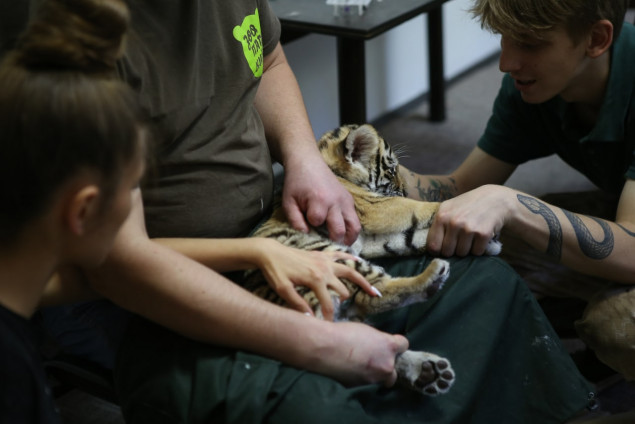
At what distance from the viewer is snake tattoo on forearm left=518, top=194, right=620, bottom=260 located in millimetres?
1450

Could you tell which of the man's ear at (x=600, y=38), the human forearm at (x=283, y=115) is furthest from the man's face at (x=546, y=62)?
the human forearm at (x=283, y=115)

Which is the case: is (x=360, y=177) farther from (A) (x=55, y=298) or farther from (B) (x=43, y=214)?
(B) (x=43, y=214)

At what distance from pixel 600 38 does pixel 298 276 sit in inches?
35.0

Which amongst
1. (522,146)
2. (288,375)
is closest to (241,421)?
(288,375)

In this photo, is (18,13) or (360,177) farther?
(360,177)

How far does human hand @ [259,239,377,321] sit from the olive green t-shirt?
146mm

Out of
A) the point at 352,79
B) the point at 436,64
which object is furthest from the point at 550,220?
the point at 436,64

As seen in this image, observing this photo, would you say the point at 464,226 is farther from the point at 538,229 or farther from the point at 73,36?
the point at 73,36

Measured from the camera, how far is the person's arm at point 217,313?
1.07 metres

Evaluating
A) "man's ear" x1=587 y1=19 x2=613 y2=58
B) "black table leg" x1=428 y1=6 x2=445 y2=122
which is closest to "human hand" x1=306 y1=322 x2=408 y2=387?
"man's ear" x1=587 y1=19 x2=613 y2=58

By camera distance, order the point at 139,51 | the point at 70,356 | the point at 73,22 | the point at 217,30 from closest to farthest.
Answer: the point at 73,22 < the point at 139,51 < the point at 217,30 < the point at 70,356

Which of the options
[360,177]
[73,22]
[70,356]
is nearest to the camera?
[73,22]

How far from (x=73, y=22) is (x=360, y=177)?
1.03m

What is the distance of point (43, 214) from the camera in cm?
83
